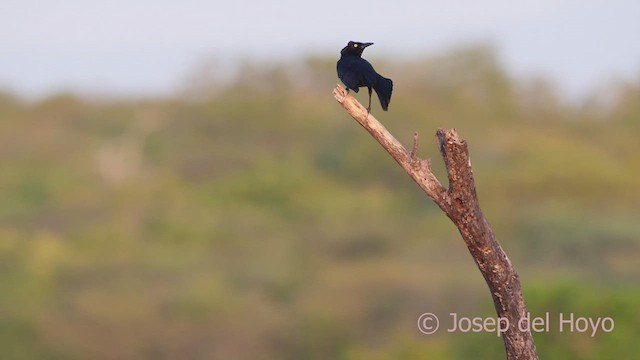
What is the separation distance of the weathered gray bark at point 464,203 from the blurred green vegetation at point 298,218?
53.9 ft

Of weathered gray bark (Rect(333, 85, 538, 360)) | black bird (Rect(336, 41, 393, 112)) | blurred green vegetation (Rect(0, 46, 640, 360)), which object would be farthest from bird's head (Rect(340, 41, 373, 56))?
blurred green vegetation (Rect(0, 46, 640, 360))

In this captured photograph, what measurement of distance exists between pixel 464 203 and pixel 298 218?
1385 inches

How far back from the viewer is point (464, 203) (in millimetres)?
6230

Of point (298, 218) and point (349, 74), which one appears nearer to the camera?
point (349, 74)

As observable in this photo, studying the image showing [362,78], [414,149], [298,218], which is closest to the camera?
[414,149]

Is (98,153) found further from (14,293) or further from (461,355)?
(461,355)

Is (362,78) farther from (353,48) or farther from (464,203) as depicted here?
(464,203)

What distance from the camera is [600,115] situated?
→ 50.3 metres

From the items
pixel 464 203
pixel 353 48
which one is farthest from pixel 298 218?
pixel 464 203

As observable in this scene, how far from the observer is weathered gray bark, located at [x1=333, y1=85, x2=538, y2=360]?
20.2ft

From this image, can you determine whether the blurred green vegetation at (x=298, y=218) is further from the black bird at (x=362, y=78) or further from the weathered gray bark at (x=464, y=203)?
the black bird at (x=362, y=78)

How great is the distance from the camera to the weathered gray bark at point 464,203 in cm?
615

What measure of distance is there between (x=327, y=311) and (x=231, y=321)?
81.3 inches

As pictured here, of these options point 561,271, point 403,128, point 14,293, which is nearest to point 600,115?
point 403,128
